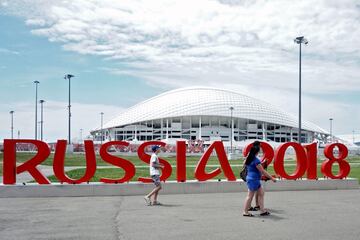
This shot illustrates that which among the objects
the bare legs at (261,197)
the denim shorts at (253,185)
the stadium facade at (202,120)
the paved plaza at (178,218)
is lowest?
the paved plaza at (178,218)

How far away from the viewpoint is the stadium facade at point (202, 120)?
116562 millimetres

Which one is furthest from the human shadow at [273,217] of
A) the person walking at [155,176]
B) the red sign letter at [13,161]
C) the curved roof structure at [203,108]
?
the curved roof structure at [203,108]

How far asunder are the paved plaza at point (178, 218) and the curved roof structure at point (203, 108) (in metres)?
102

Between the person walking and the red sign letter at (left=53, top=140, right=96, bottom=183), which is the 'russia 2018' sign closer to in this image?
the red sign letter at (left=53, top=140, right=96, bottom=183)

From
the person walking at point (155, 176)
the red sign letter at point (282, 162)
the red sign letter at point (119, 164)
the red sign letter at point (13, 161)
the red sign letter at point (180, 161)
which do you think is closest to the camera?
the person walking at point (155, 176)

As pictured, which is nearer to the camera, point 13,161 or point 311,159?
point 13,161

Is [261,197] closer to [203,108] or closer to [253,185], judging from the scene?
[253,185]

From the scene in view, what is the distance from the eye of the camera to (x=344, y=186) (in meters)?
16.1

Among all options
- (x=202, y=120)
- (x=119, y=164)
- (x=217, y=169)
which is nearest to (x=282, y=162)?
(x=217, y=169)

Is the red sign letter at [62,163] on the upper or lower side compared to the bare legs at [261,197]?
upper

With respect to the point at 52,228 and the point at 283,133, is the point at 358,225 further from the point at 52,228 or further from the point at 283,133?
the point at 283,133

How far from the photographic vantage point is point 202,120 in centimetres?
11988

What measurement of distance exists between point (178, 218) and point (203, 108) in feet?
355

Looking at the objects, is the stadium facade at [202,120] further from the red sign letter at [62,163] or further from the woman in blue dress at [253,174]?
the woman in blue dress at [253,174]
